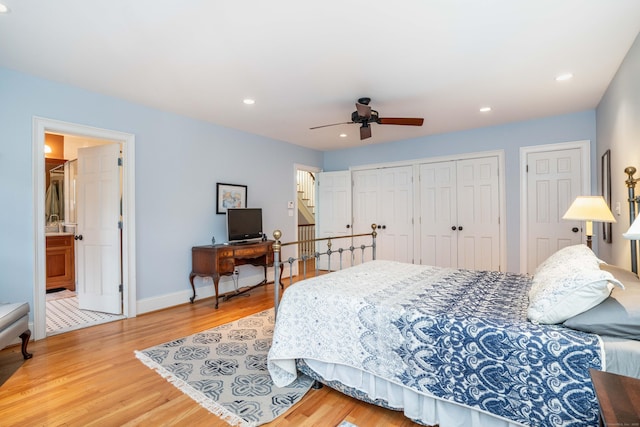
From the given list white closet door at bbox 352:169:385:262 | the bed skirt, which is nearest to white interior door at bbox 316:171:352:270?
white closet door at bbox 352:169:385:262

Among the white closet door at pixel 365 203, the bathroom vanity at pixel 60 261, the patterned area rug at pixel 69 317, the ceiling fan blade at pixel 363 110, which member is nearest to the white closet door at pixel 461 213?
the white closet door at pixel 365 203

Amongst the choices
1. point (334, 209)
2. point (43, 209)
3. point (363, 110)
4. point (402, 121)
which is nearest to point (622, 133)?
point (402, 121)

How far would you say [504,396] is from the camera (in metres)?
1.52

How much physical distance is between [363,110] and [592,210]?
2.25 meters

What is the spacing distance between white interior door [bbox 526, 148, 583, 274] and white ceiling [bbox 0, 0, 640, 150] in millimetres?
777

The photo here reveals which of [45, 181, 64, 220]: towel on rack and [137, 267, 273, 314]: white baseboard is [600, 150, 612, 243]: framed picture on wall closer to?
[137, 267, 273, 314]: white baseboard

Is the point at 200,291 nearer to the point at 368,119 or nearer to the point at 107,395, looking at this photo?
the point at 107,395

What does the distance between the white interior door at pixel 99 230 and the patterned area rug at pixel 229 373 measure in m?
1.44

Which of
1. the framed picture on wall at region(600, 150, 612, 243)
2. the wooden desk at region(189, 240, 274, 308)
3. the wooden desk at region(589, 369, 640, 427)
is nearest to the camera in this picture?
the wooden desk at region(589, 369, 640, 427)

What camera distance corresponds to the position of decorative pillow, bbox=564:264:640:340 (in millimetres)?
1408

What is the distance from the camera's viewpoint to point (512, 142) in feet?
15.3

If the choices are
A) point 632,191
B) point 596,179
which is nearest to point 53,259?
point 632,191

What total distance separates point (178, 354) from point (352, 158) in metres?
4.63

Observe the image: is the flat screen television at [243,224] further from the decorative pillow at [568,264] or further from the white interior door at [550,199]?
the white interior door at [550,199]
